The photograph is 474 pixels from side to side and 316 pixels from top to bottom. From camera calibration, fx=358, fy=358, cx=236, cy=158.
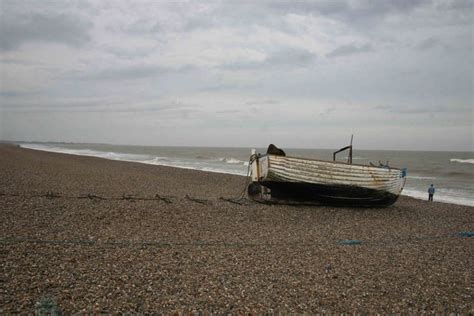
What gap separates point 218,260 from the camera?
6883 mm

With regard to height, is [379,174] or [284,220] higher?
[379,174]

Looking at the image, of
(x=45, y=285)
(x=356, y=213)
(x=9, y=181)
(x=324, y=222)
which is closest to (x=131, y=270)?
(x=45, y=285)

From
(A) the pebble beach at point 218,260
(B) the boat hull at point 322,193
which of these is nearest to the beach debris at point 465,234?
(A) the pebble beach at point 218,260

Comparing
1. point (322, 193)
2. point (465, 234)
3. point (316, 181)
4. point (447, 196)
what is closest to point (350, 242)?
point (465, 234)

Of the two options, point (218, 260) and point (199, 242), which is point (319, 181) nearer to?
point (199, 242)

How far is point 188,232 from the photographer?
8875mm

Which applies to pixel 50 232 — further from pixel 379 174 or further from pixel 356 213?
pixel 379 174

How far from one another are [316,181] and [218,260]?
766 centimetres

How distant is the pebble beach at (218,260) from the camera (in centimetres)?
515

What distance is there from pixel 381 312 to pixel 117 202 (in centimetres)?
925

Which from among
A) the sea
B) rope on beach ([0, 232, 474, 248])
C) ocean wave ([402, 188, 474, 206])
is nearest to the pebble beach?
rope on beach ([0, 232, 474, 248])

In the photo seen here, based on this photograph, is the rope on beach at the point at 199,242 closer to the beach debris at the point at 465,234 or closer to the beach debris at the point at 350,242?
the beach debris at the point at 350,242

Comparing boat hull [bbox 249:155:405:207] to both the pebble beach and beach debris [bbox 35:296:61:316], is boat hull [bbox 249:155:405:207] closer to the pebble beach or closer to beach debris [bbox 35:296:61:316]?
the pebble beach

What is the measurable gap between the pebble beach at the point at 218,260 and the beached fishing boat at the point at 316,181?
169 cm
